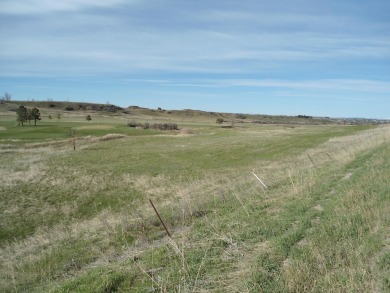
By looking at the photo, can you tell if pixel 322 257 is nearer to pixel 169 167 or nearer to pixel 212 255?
pixel 212 255

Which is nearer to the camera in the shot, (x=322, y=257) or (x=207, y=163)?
(x=322, y=257)

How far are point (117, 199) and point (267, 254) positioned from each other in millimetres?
19997

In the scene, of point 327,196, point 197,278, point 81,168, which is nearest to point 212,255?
point 197,278

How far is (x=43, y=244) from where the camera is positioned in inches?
668

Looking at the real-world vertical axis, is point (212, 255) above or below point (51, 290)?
above

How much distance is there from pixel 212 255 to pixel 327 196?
6.27 metres

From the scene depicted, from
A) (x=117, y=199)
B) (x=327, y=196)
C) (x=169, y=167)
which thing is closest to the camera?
(x=327, y=196)

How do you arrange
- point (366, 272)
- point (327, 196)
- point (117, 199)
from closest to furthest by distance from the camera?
point (366, 272)
point (327, 196)
point (117, 199)

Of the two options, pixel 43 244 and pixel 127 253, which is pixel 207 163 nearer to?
pixel 43 244

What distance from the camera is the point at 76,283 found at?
935 cm

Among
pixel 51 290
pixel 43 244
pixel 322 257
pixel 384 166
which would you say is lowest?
pixel 43 244

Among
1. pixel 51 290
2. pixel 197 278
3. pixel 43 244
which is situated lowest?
pixel 43 244

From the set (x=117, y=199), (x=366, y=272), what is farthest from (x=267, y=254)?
(x=117, y=199)

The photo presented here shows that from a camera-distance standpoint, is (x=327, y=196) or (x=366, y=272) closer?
(x=366, y=272)
